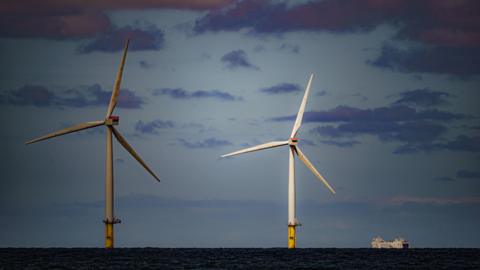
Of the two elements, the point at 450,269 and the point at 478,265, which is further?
the point at 478,265

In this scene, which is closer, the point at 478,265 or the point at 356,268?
the point at 356,268

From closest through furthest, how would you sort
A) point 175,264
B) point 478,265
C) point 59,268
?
point 59,268
point 175,264
point 478,265

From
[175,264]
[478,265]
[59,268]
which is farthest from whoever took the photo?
[478,265]

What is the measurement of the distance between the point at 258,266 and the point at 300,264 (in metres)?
12.5

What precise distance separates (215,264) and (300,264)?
16.2 m

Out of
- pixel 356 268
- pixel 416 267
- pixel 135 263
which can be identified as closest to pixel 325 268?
pixel 356 268

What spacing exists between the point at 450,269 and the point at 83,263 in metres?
68.6

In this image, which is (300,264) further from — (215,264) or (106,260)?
(106,260)

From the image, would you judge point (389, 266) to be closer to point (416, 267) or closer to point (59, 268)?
point (416, 267)

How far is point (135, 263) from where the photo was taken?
18200cm

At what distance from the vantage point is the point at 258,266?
175 meters

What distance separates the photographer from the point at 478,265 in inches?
7608

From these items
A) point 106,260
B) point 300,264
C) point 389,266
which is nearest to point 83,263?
point 106,260

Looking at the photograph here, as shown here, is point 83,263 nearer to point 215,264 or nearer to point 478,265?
point 215,264
